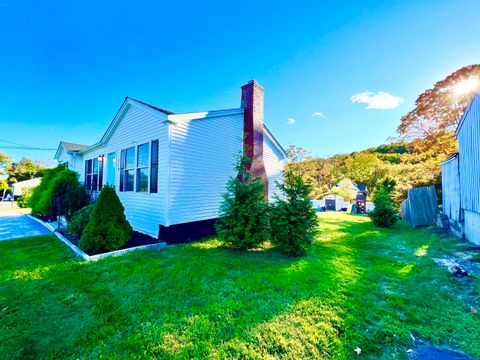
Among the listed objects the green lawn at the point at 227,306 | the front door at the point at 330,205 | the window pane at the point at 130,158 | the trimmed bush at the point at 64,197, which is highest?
the window pane at the point at 130,158

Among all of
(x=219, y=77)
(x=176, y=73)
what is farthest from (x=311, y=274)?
(x=176, y=73)

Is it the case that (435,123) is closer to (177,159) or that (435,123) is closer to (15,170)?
(177,159)

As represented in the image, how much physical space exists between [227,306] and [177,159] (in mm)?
4935

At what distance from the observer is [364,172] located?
33.0 meters

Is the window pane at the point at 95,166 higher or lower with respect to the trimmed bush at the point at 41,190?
higher

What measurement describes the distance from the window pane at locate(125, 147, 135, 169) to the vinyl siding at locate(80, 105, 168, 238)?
0.25 m

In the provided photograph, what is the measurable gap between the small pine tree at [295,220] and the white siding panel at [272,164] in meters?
4.54

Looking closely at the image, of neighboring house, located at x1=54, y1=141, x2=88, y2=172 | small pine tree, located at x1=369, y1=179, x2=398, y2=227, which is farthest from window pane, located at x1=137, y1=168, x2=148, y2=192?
small pine tree, located at x1=369, y1=179, x2=398, y2=227

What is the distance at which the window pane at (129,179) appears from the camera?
8.59m

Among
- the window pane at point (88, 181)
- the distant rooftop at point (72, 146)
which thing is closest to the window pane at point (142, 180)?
the window pane at point (88, 181)

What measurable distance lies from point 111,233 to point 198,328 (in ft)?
14.9

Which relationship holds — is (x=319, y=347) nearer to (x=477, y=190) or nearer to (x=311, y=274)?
(x=311, y=274)

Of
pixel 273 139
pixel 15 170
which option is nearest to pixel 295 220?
pixel 273 139

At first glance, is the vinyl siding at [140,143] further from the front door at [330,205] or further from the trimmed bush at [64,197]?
the front door at [330,205]
